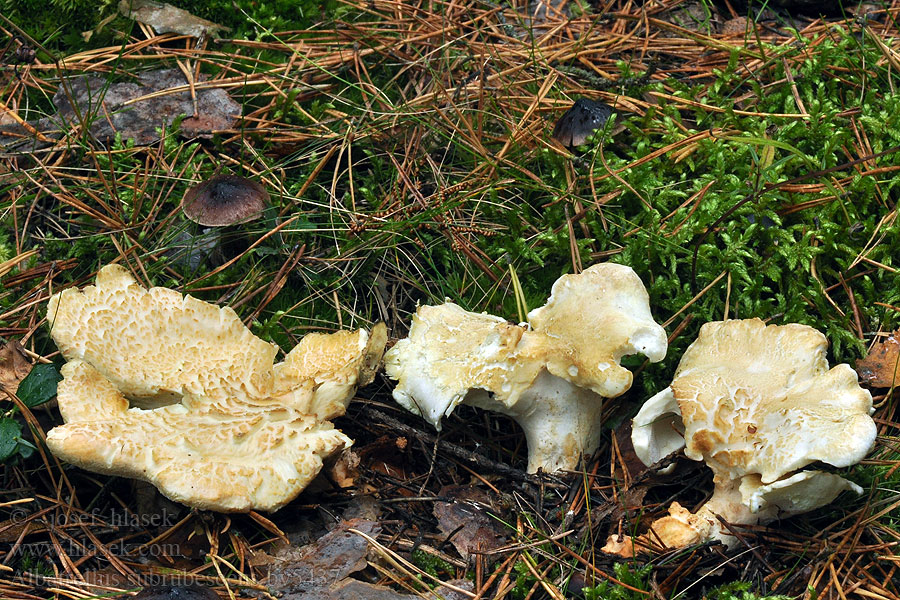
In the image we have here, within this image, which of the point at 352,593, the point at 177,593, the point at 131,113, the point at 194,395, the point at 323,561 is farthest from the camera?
the point at 131,113

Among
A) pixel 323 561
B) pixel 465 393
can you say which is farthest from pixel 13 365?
pixel 465 393

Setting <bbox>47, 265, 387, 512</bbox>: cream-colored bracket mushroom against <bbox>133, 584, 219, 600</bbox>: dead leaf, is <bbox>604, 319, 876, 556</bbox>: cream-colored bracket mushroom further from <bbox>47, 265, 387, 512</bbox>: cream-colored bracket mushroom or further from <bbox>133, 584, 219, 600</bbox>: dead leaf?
<bbox>133, 584, 219, 600</bbox>: dead leaf

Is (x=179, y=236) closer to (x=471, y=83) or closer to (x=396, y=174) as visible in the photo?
(x=396, y=174)

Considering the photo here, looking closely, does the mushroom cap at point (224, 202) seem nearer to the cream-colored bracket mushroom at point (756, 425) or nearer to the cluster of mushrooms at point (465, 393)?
the cluster of mushrooms at point (465, 393)

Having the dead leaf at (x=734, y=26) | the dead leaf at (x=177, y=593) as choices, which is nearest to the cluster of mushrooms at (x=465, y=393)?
the dead leaf at (x=177, y=593)

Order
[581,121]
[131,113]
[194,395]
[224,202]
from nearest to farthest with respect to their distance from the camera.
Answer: [194,395], [224,202], [581,121], [131,113]

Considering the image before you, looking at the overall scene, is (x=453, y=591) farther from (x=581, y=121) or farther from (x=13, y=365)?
(x=581, y=121)
